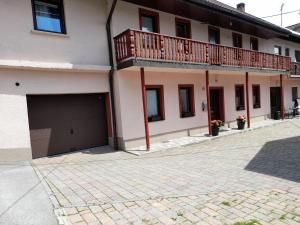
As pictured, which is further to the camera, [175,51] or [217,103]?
[217,103]

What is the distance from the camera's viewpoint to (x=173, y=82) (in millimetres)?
10938

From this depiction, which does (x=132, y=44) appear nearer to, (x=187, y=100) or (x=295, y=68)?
(x=187, y=100)

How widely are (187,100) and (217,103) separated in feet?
8.53

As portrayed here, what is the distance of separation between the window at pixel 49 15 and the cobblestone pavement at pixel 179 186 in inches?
173

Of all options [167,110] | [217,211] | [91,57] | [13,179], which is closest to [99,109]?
[91,57]

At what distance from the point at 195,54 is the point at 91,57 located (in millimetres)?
4480

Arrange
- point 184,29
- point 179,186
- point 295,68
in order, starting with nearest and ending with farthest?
point 179,186, point 184,29, point 295,68

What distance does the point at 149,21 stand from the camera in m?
10.5

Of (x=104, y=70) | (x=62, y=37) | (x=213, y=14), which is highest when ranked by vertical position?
(x=213, y=14)

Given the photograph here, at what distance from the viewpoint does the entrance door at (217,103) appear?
13.4m

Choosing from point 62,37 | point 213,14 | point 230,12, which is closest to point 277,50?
point 230,12

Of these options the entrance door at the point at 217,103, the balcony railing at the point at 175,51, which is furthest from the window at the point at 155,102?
the entrance door at the point at 217,103

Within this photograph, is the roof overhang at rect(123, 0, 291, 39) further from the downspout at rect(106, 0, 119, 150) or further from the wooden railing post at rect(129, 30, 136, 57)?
the wooden railing post at rect(129, 30, 136, 57)

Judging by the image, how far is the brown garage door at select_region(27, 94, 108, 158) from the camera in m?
8.06
